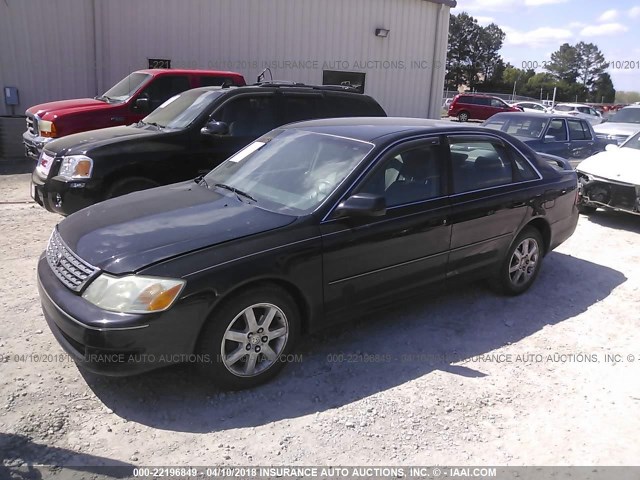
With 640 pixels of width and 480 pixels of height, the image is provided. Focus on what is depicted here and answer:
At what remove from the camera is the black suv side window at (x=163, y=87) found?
9.36 m

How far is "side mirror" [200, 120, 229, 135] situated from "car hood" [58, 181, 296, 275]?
2244 millimetres

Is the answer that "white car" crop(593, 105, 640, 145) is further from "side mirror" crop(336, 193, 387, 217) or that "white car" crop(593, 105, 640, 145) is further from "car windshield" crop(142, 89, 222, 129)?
"side mirror" crop(336, 193, 387, 217)

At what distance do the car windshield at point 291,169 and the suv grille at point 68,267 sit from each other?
1207mm

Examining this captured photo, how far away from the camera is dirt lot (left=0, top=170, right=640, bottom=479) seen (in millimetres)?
2992

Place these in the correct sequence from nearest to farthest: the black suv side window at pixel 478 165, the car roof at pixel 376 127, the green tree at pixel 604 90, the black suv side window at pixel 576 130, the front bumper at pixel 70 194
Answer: the car roof at pixel 376 127 < the black suv side window at pixel 478 165 < the front bumper at pixel 70 194 < the black suv side window at pixel 576 130 < the green tree at pixel 604 90

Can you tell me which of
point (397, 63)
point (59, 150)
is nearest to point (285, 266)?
point (59, 150)

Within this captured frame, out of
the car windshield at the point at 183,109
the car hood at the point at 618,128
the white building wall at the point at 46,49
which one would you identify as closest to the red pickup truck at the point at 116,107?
the car windshield at the point at 183,109

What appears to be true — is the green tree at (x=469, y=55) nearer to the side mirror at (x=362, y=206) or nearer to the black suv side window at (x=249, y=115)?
the black suv side window at (x=249, y=115)

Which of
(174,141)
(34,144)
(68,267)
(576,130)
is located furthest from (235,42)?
(68,267)

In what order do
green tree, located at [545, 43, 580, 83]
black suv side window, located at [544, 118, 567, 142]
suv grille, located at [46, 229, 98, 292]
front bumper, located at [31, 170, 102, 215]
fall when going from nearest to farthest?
1. suv grille, located at [46, 229, 98, 292]
2. front bumper, located at [31, 170, 102, 215]
3. black suv side window, located at [544, 118, 567, 142]
4. green tree, located at [545, 43, 580, 83]

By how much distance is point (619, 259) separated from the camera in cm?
647

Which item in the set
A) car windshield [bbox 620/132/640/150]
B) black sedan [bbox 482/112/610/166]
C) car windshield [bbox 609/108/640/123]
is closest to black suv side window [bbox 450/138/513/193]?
car windshield [bbox 620/132/640/150]

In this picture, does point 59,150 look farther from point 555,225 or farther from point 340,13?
point 340,13

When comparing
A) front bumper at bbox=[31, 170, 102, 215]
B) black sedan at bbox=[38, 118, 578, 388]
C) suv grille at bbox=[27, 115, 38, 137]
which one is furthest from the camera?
suv grille at bbox=[27, 115, 38, 137]
